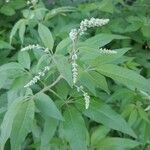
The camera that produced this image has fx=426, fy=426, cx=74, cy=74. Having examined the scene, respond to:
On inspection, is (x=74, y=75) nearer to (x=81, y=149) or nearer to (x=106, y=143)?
(x=81, y=149)

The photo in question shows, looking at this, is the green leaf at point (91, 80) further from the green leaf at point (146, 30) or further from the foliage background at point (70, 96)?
the green leaf at point (146, 30)

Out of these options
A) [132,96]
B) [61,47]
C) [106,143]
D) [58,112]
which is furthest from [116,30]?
[58,112]

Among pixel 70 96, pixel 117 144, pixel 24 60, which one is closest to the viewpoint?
pixel 70 96

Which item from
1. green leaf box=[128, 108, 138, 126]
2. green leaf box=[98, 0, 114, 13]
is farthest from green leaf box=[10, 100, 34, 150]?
green leaf box=[98, 0, 114, 13]

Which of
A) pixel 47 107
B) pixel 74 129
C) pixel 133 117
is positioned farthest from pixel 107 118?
pixel 133 117

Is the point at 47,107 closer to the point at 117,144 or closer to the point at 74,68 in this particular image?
the point at 74,68

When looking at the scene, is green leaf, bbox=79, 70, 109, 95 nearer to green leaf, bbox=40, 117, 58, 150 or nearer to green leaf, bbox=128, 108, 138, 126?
green leaf, bbox=40, 117, 58, 150
